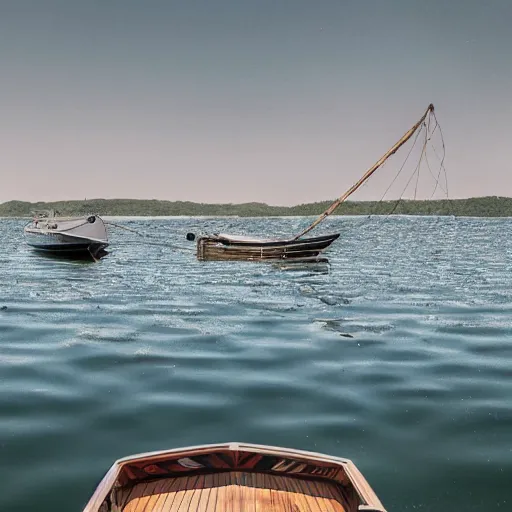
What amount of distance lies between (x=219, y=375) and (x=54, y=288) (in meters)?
19.3

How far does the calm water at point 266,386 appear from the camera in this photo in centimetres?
817

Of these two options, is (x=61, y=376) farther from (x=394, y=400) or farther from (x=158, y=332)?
(x=394, y=400)

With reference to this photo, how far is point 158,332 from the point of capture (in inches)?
707

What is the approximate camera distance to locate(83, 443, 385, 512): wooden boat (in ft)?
19.0

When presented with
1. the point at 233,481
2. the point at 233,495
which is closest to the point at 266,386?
the point at 233,481

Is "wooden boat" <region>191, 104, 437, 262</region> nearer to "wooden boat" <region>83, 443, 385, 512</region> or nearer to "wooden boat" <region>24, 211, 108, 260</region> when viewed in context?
"wooden boat" <region>24, 211, 108, 260</region>

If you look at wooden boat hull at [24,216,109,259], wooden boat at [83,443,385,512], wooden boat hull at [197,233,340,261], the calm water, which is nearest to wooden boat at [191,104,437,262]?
wooden boat hull at [197,233,340,261]

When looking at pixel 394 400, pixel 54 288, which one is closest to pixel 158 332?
pixel 394 400

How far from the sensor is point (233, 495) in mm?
6008

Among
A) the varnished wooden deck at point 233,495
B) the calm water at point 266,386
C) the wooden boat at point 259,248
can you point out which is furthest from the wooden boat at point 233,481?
the wooden boat at point 259,248

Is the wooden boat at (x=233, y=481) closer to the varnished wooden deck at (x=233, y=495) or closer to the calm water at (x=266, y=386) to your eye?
the varnished wooden deck at (x=233, y=495)

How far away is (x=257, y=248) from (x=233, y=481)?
121ft

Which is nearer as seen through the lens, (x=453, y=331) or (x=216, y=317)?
(x=453, y=331)

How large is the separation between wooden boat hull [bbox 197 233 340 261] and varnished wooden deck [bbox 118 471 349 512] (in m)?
36.8
